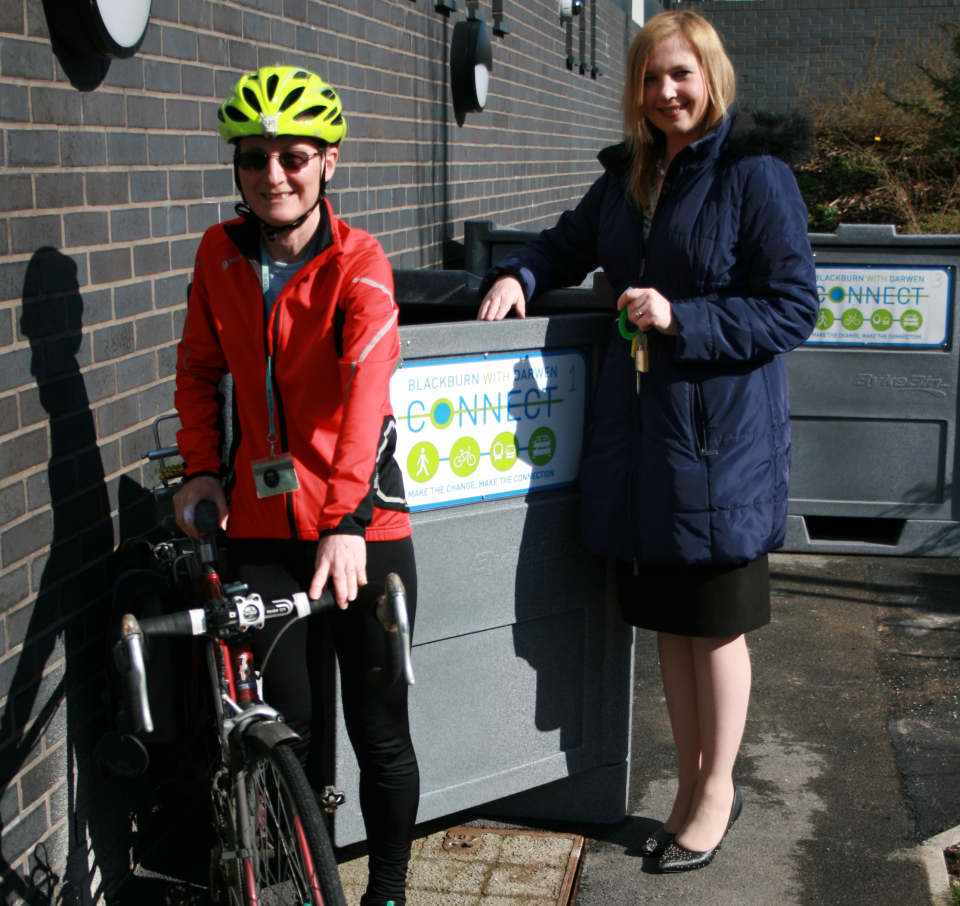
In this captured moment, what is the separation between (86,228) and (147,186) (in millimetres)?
366

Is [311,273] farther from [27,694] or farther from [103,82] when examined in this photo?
[27,694]

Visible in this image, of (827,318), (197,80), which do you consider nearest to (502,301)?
(197,80)

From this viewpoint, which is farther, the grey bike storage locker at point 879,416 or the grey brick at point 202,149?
the grey bike storage locker at point 879,416

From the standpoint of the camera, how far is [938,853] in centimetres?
320

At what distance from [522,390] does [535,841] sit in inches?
53.1

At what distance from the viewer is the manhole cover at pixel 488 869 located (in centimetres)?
303

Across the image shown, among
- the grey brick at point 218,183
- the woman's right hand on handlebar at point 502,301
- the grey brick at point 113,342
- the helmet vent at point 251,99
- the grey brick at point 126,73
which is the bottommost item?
the grey brick at point 113,342

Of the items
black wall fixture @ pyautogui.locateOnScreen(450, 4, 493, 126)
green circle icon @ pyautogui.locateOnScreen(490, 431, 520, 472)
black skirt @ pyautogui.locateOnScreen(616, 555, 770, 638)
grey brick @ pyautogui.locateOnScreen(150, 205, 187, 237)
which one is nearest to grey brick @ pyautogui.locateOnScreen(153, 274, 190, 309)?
grey brick @ pyautogui.locateOnScreen(150, 205, 187, 237)

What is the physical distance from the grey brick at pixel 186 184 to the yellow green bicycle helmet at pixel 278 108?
35.3 inches

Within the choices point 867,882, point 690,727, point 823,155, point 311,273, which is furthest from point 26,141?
point 823,155

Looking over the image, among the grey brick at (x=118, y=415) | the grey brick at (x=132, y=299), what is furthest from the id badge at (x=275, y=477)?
the grey brick at (x=132, y=299)

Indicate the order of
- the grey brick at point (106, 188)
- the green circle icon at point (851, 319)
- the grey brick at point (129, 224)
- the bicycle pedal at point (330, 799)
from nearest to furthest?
the bicycle pedal at point (330, 799), the grey brick at point (106, 188), the grey brick at point (129, 224), the green circle icon at point (851, 319)

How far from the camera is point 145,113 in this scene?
3.04m

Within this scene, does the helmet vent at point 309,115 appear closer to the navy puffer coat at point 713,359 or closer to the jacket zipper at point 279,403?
the jacket zipper at point 279,403
